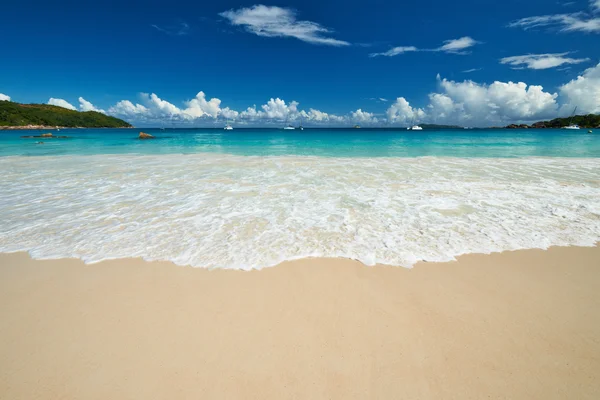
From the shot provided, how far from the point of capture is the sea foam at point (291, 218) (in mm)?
5371

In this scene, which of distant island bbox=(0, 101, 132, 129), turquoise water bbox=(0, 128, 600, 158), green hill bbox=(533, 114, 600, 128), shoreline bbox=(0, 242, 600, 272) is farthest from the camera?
green hill bbox=(533, 114, 600, 128)

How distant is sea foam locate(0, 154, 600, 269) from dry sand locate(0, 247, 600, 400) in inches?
22.5

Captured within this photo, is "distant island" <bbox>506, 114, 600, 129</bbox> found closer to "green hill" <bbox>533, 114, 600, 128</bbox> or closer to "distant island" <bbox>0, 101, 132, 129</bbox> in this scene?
"green hill" <bbox>533, 114, 600, 128</bbox>

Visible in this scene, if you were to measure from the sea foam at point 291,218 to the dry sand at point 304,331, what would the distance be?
571 mm

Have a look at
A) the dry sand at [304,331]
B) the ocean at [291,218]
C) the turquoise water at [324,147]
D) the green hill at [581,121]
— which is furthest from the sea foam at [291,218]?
the green hill at [581,121]

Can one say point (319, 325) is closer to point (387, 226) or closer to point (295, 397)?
point (295, 397)

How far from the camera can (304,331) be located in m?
3.35

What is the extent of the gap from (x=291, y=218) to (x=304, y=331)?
155 inches

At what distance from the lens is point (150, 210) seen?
25.6ft

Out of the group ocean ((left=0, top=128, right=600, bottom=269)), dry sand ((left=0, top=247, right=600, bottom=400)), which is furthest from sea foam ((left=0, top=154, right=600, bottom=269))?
dry sand ((left=0, top=247, right=600, bottom=400))

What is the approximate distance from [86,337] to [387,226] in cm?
588

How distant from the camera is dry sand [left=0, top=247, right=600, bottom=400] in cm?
269

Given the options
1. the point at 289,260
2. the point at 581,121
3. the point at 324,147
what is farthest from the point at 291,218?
the point at 581,121

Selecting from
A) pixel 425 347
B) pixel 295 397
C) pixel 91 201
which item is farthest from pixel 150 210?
pixel 425 347
